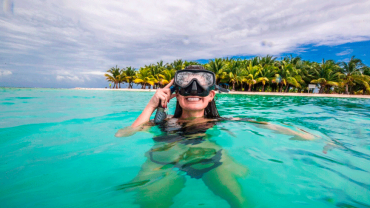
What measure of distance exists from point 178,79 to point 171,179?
4.59ft

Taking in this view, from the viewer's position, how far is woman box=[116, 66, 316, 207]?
3.91ft

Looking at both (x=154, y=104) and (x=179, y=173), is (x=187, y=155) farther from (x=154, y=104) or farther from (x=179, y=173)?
(x=154, y=104)

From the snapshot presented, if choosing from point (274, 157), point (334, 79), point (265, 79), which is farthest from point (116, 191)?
point (334, 79)

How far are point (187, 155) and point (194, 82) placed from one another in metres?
1.00

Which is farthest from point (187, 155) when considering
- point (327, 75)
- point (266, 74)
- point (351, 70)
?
point (351, 70)

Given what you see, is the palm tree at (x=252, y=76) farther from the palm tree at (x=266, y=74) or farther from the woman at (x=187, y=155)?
the woman at (x=187, y=155)

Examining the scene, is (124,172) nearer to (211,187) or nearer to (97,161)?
(97,161)

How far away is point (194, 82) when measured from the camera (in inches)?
90.9

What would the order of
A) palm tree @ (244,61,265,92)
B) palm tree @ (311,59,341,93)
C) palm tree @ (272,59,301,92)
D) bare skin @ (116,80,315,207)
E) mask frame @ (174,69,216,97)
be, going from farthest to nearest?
palm tree @ (244,61,265,92) < palm tree @ (311,59,341,93) < palm tree @ (272,59,301,92) < mask frame @ (174,69,216,97) < bare skin @ (116,80,315,207)

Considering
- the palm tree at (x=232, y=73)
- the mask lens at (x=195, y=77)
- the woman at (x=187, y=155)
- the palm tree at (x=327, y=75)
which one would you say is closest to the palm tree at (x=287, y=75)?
the palm tree at (x=327, y=75)

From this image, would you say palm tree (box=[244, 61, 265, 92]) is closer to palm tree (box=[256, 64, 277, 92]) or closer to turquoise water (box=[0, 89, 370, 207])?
palm tree (box=[256, 64, 277, 92])

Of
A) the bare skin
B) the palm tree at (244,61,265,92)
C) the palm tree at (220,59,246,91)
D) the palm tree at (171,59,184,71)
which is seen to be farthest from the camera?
the palm tree at (171,59,184,71)

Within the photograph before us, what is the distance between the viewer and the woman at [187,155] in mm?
1191

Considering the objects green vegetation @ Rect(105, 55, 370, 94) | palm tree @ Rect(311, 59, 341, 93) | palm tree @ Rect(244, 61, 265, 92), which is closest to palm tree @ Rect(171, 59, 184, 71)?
green vegetation @ Rect(105, 55, 370, 94)
